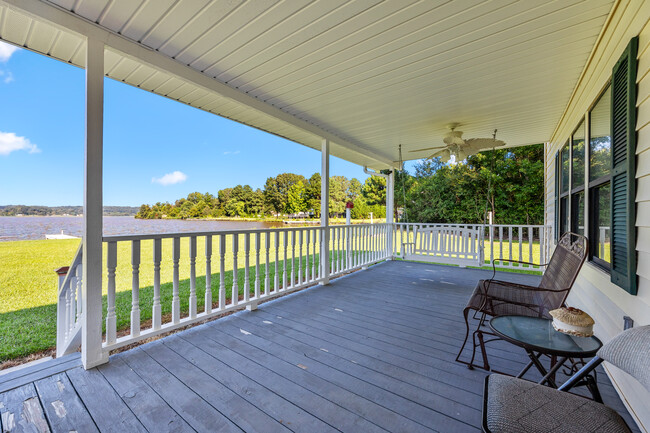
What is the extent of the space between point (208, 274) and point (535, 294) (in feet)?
10.1

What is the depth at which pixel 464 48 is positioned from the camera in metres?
2.21

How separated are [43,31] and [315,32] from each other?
78.1 inches

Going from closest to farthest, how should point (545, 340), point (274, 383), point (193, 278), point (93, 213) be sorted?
1. point (545, 340)
2. point (274, 383)
3. point (93, 213)
4. point (193, 278)

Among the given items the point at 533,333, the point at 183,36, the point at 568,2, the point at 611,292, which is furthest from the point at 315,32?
the point at 611,292

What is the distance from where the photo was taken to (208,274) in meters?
2.72

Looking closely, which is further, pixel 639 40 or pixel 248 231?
pixel 248 231

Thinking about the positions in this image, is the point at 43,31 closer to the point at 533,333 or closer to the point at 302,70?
the point at 302,70

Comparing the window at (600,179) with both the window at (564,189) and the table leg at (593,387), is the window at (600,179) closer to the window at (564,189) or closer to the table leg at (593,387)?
the window at (564,189)

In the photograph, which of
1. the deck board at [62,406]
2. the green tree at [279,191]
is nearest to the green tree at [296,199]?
the green tree at [279,191]

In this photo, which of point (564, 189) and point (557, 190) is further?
point (557, 190)

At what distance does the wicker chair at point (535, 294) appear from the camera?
182cm

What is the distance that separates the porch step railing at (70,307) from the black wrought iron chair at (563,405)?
113 inches

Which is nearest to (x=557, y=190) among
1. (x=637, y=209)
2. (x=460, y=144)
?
(x=460, y=144)

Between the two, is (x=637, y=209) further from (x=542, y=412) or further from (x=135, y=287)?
(x=135, y=287)
